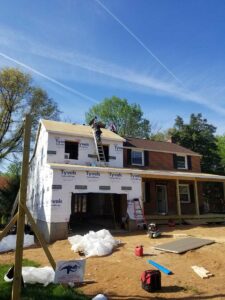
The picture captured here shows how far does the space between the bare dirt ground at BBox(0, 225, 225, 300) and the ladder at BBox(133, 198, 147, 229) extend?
3897mm

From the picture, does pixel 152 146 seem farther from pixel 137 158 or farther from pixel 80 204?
pixel 80 204

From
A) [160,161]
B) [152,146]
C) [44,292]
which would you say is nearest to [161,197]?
[160,161]

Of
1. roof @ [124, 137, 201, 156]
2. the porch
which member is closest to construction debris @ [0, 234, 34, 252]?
the porch

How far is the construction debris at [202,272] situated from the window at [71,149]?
12.9 meters

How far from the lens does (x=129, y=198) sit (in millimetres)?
18062

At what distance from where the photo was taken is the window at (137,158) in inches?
927

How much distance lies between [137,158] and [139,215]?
6755mm

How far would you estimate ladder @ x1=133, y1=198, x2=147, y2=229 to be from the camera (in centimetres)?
1769

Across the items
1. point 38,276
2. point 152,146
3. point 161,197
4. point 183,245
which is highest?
point 152,146

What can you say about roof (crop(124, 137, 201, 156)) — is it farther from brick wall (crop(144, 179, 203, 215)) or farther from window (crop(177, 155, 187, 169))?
brick wall (crop(144, 179, 203, 215))

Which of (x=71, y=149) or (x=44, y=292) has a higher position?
(x=71, y=149)

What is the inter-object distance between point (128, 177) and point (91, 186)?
8.61 feet

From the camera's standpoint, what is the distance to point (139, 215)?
1802 cm

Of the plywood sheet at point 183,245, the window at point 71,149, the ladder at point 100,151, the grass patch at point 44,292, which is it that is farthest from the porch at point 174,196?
the grass patch at point 44,292
